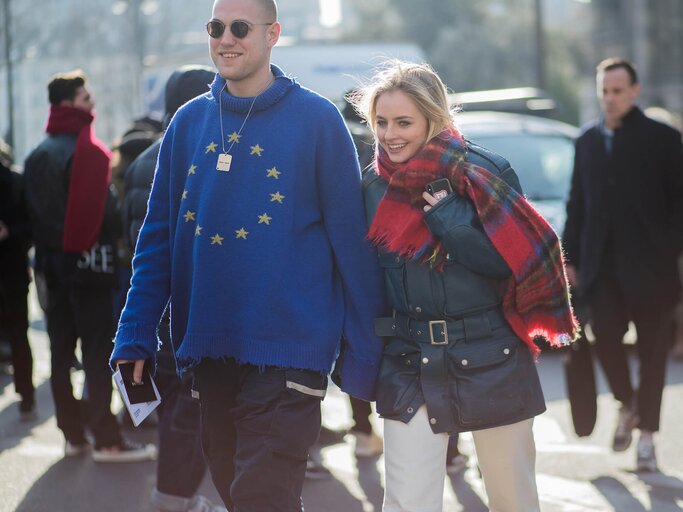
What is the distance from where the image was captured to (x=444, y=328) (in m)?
4.05

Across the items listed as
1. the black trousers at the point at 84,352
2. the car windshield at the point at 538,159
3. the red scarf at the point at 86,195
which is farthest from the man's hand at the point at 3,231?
the car windshield at the point at 538,159

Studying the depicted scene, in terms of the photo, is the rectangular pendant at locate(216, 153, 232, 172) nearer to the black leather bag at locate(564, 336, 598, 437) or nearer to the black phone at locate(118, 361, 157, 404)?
the black phone at locate(118, 361, 157, 404)

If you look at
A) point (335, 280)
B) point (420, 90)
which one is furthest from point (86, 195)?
point (420, 90)

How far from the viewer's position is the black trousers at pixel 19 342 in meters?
8.34

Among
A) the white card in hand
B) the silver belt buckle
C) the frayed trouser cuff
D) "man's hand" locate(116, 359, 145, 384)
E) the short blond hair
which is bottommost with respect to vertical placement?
the frayed trouser cuff

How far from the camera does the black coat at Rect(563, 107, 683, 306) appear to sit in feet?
22.0

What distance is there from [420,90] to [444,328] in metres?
0.72

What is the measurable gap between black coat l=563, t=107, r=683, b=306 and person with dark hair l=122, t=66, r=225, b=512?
2208mm

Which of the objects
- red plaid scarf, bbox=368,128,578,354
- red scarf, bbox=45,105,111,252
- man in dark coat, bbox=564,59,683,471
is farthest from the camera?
red scarf, bbox=45,105,111,252

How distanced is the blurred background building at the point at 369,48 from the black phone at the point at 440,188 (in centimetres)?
1229

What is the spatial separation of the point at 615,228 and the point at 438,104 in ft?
9.58

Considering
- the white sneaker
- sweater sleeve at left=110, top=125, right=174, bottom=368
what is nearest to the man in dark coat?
the white sneaker

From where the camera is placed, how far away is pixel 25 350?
27.5ft

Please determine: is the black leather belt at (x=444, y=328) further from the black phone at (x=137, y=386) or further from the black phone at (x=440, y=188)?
the black phone at (x=137, y=386)
